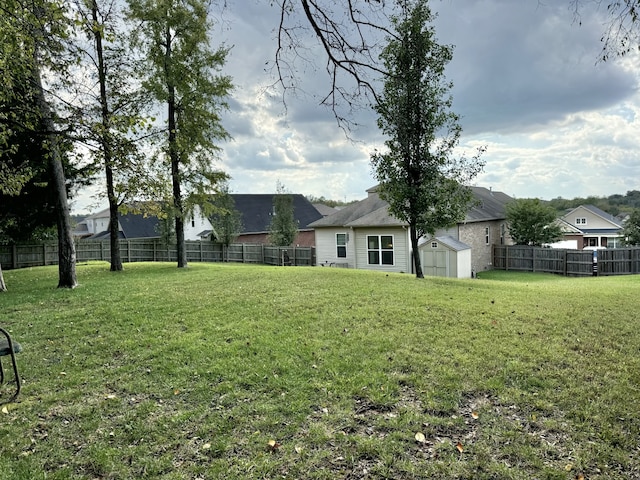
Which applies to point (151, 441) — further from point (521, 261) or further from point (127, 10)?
point (521, 261)

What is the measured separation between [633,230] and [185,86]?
30003 mm

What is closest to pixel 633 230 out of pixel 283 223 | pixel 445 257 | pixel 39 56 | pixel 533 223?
pixel 533 223

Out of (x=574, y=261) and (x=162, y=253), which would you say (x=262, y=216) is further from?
(x=574, y=261)

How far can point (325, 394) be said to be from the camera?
3928 mm

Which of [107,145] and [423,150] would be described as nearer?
[107,145]

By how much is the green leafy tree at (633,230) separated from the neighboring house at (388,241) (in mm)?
9939

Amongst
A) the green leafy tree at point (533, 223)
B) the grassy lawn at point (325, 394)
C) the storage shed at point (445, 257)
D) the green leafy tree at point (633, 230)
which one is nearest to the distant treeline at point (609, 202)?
the green leafy tree at point (633, 230)

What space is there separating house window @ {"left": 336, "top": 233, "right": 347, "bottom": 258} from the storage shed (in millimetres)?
4508

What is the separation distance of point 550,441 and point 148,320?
226 inches

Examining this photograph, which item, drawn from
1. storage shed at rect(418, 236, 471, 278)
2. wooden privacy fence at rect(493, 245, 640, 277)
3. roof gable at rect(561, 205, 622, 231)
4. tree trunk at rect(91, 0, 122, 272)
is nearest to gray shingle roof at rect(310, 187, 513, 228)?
storage shed at rect(418, 236, 471, 278)

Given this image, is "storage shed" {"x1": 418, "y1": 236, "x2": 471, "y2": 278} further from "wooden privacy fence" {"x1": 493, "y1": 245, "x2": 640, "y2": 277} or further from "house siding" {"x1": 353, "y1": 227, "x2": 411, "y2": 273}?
"wooden privacy fence" {"x1": 493, "y1": 245, "x2": 640, "y2": 277}

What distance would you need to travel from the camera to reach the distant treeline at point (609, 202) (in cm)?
6178

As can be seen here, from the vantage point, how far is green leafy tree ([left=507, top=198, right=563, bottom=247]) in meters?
25.5

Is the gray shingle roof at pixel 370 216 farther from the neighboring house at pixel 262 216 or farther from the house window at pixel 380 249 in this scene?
the neighboring house at pixel 262 216
